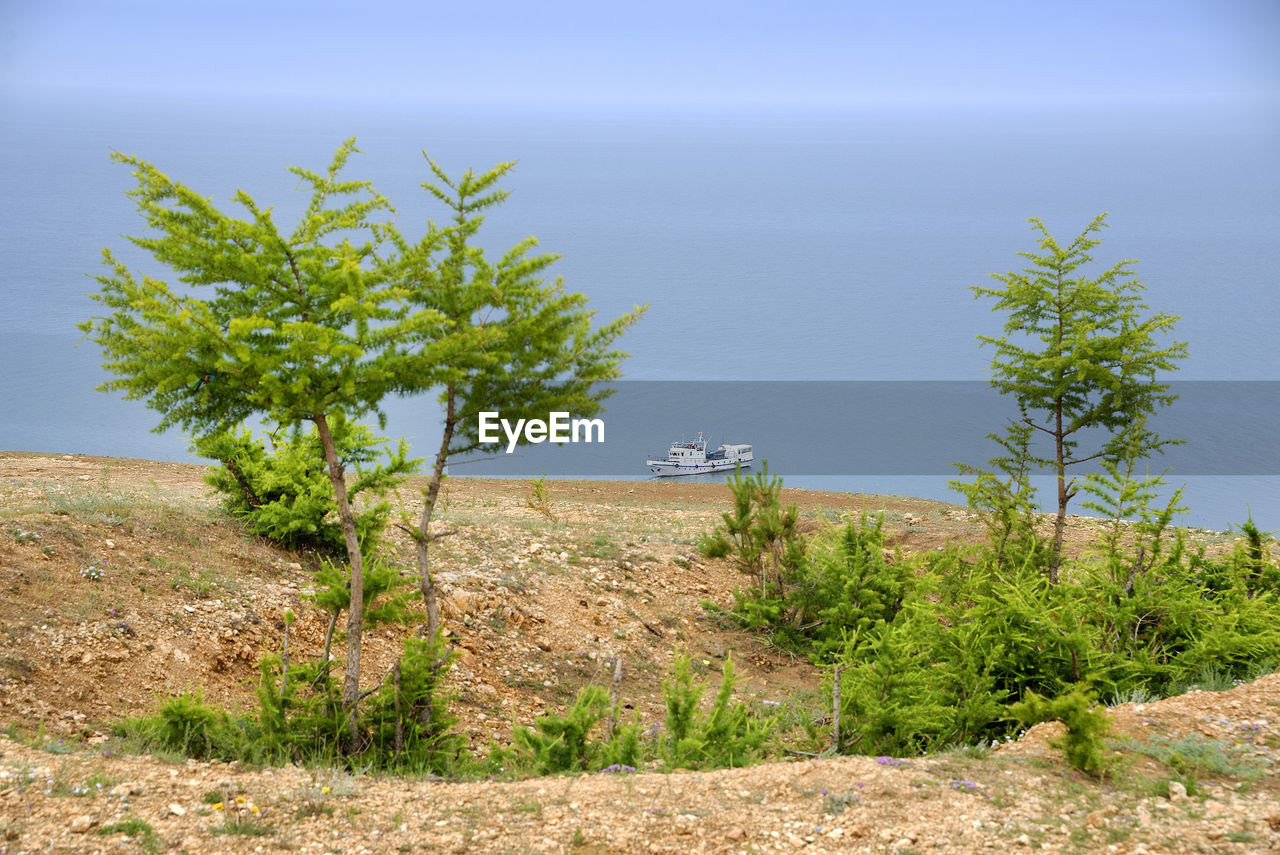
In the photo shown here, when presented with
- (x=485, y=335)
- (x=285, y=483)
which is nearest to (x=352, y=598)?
(x=485, y=335)

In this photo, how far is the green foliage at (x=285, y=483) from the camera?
12.2m

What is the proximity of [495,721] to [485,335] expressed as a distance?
4.54m

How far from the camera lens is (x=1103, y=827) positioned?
571 cm

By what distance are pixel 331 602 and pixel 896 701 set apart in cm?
484

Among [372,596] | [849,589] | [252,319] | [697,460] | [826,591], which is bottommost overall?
[826,591]

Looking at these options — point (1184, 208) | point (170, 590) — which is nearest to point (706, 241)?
point (1184, 208)

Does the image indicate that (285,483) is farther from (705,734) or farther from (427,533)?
(705,734)

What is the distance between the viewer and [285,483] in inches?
496

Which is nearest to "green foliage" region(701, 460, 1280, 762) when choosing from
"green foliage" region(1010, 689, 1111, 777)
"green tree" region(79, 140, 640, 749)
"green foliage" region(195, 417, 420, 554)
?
"green foliage" region(1010, 689, 1111, 777)

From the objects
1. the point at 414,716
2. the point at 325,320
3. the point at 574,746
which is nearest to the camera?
the point at 325,320

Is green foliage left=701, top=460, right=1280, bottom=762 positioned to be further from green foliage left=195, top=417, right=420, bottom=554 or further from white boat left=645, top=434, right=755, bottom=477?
white boat left=645, top=434, right=755, bottom=477

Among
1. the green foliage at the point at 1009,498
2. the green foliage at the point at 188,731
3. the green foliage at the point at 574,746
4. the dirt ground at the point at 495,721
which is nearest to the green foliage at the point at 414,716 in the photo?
the green foliage at the point at 574,746

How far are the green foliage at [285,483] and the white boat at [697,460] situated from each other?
30.0 m

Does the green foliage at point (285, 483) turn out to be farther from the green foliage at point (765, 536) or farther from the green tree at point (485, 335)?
the green foliage at point (765, 536)
